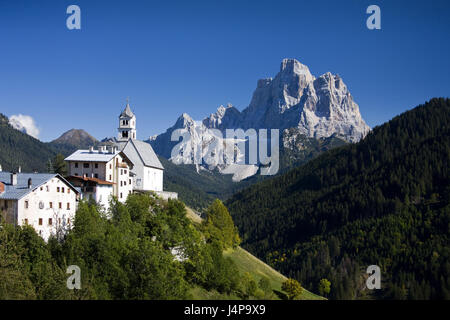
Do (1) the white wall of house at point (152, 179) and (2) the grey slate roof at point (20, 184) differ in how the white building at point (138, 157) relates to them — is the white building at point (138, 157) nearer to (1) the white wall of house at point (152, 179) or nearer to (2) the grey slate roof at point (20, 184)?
(1) the white wall of house at point (152, 179)

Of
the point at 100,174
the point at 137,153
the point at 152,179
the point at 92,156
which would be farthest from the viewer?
the point at 152,179

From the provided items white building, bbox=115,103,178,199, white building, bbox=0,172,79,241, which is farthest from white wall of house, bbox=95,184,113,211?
white building, bbox=115,103,178,199

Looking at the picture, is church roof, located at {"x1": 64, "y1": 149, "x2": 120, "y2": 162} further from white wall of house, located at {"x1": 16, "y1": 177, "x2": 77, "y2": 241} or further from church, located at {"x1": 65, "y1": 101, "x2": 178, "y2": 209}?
white wall of house, located at {"x1": 16, "y1": 177, "x2": 77, "y2": 241}

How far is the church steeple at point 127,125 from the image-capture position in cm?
10706

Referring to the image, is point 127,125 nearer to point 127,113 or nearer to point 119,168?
point 127,113

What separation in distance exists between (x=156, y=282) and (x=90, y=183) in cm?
2745

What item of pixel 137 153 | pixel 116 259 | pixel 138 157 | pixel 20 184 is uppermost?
pixel 137 153

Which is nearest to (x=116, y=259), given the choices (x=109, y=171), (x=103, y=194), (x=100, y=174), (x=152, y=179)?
(x=103, y=194)

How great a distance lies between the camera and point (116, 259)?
207 feet

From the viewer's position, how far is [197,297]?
239ft

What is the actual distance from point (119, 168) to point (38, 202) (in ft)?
70.0

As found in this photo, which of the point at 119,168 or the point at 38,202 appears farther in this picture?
the point at 119,168
